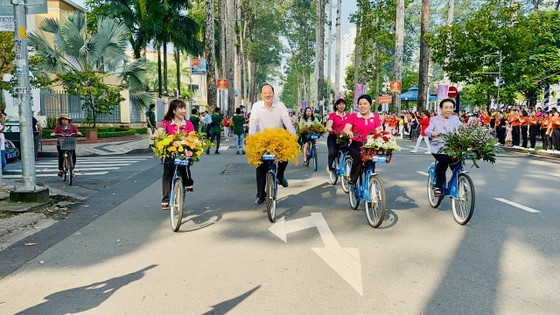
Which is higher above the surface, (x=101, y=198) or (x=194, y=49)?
(x=194, y=49)

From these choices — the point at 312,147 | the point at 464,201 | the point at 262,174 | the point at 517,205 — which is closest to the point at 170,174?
the point at 262,174

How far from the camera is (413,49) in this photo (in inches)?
3602

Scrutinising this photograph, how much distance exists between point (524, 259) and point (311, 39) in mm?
67191

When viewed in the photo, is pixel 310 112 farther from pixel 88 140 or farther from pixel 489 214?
pixel 88 140

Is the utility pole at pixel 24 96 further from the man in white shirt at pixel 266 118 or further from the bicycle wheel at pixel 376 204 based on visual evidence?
the bicycle wheel at pixel 376 204

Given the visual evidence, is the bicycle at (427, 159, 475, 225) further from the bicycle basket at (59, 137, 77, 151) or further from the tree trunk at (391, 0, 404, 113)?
the tree trunk at (391, 0, 404, 113)

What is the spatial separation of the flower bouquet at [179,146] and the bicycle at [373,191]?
98.7 inches

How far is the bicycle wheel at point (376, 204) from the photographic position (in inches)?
262

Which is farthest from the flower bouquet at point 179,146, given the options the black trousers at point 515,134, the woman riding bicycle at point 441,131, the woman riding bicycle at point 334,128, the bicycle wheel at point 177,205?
the black trousers at point 515,134

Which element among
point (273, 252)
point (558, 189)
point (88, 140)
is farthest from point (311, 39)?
point (273, 252)

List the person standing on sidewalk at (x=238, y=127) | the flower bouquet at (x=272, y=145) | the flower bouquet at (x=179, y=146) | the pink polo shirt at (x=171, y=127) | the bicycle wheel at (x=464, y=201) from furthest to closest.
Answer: the person standing on sidewalk at (x=238, y=127) → the pink polo shirt at (x=171, y=127) → the flower bouquet at (x=272, y=145) → the flower bouquet at (x=179, y=146) → the bicycle wheel at (x=464, y=201)

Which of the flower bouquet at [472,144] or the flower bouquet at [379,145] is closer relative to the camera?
the flower bouquet at [379,145]

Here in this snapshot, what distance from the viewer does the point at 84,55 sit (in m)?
25.8

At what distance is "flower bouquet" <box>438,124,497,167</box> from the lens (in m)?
7.22
